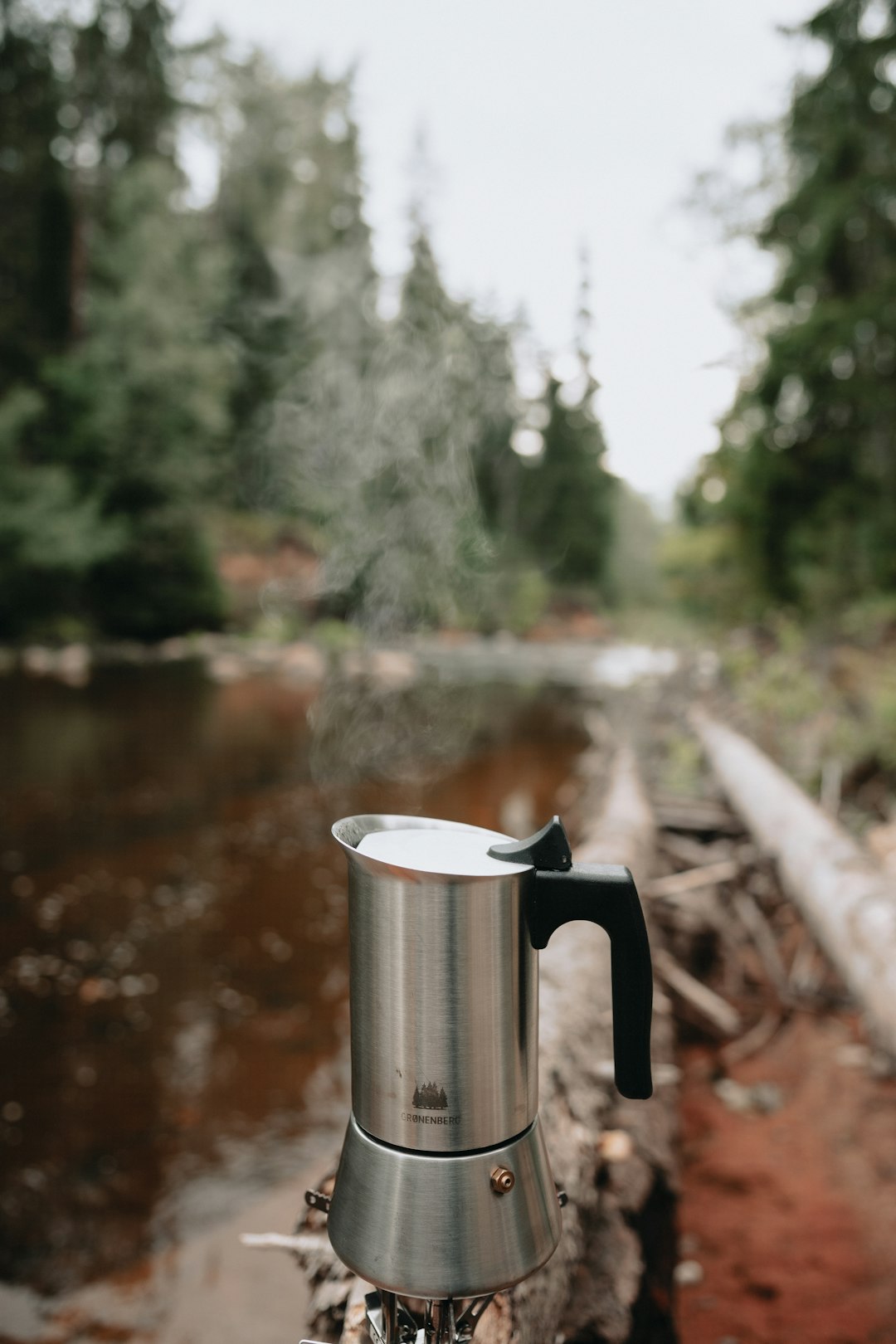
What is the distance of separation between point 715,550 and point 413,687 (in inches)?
219

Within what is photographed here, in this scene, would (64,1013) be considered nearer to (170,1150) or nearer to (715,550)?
(170,1150)

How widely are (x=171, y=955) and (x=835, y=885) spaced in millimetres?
2920

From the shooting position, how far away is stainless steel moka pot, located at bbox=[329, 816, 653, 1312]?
75 centimetres

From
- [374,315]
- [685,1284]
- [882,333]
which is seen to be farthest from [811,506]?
[374,315]

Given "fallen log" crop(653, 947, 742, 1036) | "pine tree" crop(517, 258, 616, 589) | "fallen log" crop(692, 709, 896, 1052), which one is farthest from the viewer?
"pine tree" crop(517, 258, 616, 589)

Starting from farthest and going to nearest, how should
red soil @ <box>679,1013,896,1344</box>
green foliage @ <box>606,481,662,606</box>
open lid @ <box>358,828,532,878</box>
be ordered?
green foliage @ <box>606,481,662,606</box>
red soil @ <box>679,1013,896,1344</box>
open lid @ <box>358,828,532,878</box>

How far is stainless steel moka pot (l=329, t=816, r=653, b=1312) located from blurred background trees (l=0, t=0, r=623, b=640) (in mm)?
7467

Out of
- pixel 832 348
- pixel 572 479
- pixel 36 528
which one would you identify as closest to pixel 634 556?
pixel 832 348

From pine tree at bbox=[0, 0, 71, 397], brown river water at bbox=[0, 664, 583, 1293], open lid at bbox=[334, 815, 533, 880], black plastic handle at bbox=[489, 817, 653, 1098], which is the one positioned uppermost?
pine tree at bbox=[0, 0, 71, 397]

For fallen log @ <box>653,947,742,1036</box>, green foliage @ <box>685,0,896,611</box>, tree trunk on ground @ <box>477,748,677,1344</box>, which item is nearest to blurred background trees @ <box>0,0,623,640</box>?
green foliage @ <box>685,0,896,611</box>

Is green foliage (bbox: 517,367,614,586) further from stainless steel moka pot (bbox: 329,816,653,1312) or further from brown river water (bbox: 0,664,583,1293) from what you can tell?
stainless steel moka pot (bbox: 329,816,653,1312)

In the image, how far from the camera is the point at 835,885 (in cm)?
273

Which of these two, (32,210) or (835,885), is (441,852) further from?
(32,210)

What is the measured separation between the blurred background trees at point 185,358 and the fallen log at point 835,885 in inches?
185
